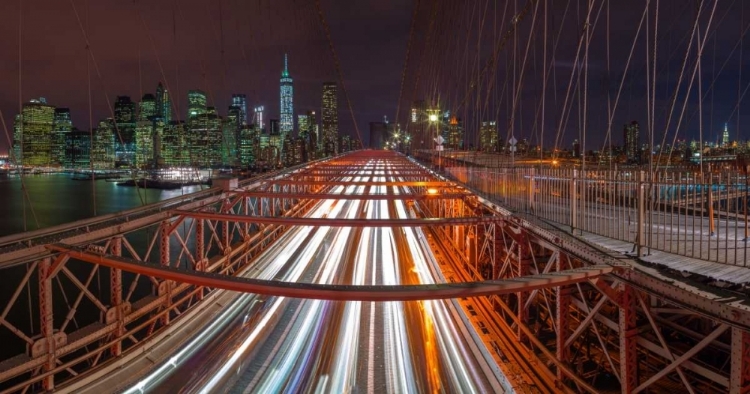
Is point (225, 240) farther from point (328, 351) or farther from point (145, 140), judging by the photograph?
point (145, 140)

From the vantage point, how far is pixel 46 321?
5.48 m

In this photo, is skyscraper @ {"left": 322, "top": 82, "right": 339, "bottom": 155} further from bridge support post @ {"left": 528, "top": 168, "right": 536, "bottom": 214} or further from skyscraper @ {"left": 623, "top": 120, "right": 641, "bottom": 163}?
bridge support post @ {"left": 528, "top": 168, "right": 536, "bottom": 214}

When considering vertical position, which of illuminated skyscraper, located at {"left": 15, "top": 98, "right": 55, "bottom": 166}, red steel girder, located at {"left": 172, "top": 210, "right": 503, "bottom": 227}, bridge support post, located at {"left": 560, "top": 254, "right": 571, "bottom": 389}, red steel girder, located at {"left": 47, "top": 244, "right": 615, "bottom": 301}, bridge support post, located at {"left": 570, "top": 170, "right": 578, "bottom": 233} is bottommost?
bridge support post, located at {"left": 560, "top": 254, "right": 571, "bottom": 389}

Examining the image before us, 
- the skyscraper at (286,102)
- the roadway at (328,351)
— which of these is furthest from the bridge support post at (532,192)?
the skyscraper at (286,102)

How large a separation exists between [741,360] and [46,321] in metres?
7.03

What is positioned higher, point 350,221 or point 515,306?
point 350,221

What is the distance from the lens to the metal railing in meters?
5.02

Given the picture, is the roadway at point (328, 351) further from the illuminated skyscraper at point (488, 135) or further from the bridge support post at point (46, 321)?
the illuminated skyscraper at point (488, 135)

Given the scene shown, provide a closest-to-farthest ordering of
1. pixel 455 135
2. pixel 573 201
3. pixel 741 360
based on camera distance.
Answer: pixel 741 360 → pixel 573 201 → pixel 455 135

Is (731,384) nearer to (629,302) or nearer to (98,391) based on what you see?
(629,302)

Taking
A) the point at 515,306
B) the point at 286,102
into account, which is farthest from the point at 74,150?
the point at 515,306

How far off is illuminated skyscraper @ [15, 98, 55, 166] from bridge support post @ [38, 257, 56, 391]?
8.37m

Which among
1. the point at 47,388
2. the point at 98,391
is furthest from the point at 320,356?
the point at 47,388

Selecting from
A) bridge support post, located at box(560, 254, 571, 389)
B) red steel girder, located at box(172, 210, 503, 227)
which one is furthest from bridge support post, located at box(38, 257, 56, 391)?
bridge support post, located at box(560, 254, 571, 389)
